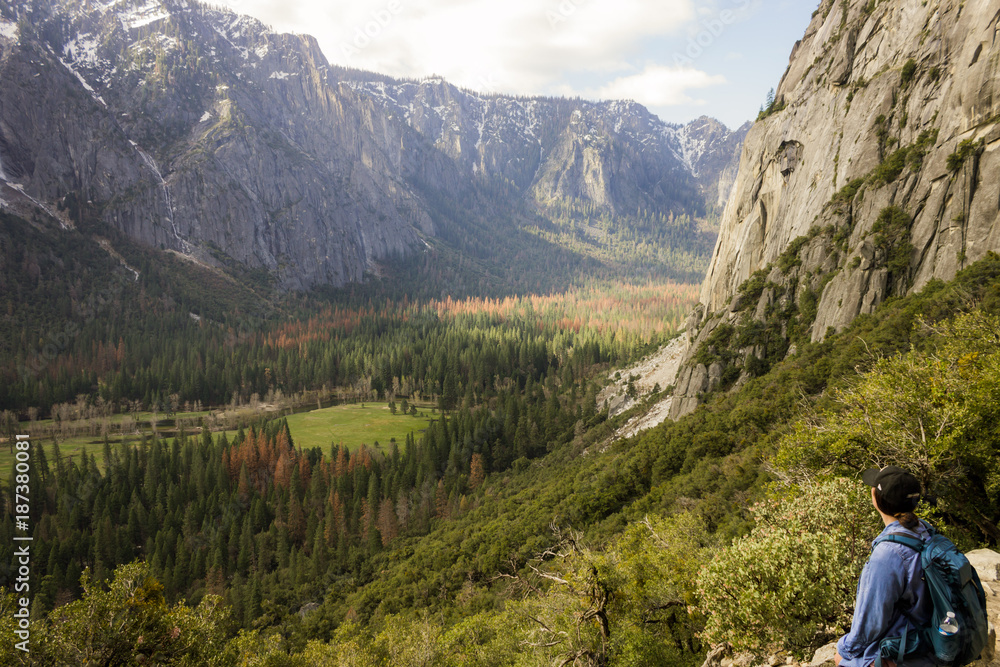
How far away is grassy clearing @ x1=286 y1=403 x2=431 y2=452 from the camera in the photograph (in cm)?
14200

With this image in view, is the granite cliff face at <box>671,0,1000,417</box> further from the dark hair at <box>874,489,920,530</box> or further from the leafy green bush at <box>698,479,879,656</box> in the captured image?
the dark hair at <box>874,489,920,530</box>

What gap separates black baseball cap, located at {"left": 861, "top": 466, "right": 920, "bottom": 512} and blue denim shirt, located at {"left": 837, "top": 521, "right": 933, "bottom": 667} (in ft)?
1.11

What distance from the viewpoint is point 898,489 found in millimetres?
8820

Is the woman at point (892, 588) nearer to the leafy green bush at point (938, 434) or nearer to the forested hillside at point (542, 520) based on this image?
the forested hillside at point (542, 520)

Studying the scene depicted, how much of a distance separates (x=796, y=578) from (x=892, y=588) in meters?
6.01

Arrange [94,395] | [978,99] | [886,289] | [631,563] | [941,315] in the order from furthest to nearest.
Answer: [94,395], [886,289], [978,99], [941,315], [631,563]

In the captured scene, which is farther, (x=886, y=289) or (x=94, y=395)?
(x=94, y=395)

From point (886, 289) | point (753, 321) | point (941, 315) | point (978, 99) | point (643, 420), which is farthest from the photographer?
point (643, 420)

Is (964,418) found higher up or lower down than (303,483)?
higher up

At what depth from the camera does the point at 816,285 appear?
67000 millimetres

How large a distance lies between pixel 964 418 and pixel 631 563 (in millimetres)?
14632

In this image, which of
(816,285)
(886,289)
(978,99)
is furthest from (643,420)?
(978,99)

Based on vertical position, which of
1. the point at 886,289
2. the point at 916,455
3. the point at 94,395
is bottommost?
the point at 94,395

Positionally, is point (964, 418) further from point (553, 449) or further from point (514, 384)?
point (514, 384)
